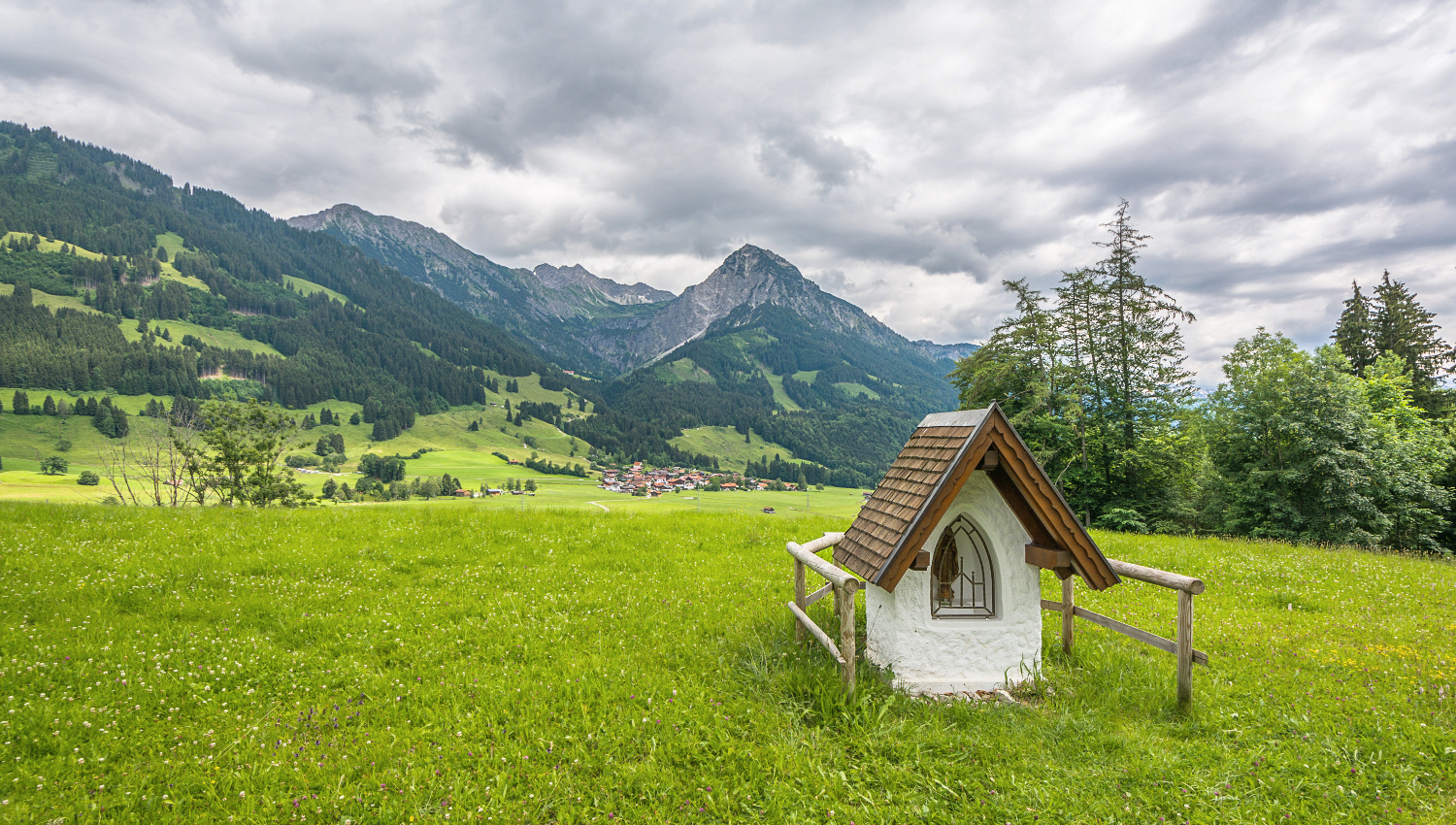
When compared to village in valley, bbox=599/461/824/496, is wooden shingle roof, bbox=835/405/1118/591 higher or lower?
higher

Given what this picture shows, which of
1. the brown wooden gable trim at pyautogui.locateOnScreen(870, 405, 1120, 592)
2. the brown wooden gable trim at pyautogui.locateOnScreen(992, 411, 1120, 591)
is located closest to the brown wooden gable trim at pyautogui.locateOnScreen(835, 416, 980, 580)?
the brown wooden gable trim at pyautogui.locateOnScreen(870, 405, 1120, 592)

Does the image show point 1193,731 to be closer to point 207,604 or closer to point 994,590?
point 994,590

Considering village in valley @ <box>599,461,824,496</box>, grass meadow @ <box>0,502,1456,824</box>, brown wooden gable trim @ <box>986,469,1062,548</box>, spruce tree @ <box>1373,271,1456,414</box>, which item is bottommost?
village in valley @ <box>599,461,824,496</box>

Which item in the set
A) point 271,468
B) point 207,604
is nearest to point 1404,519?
point 207,604

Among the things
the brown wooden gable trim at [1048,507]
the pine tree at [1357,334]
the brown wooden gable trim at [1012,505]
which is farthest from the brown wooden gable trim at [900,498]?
the pine tree at [1357,334]

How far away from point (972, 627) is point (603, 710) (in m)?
5.37

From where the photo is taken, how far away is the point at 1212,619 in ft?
37.2

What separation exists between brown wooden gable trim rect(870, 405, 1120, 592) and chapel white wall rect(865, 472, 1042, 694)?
0.29 metres

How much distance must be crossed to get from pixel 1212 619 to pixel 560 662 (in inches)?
509

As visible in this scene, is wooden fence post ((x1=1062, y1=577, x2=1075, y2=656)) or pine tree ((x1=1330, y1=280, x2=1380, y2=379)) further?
pine tree ((x1=1330, y1=280, x2=1380, y2=379))

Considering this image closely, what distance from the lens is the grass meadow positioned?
227 inches

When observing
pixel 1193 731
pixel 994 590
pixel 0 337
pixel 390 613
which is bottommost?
pixel 1193 731

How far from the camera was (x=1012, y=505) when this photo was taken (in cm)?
830

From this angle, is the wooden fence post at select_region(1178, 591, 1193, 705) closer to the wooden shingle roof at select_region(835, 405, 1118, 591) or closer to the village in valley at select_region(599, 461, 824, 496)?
Answer: the wooden shingle roof at select_region(835, 405, 1118, 591)
